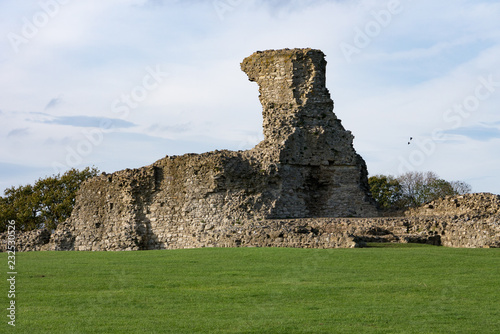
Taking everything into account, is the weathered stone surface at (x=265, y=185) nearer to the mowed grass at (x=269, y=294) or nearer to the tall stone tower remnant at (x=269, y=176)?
the tall stone tower remnant at (x=269, y=176)

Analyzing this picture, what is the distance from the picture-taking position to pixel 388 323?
34.7ft

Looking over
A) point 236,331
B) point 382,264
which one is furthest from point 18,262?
point 236,331

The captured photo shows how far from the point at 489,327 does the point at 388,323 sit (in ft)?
4.85

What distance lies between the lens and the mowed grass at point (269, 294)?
10539mm

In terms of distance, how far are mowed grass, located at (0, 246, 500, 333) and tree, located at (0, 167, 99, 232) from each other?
3442 cm

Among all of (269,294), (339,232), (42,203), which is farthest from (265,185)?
(42,203)

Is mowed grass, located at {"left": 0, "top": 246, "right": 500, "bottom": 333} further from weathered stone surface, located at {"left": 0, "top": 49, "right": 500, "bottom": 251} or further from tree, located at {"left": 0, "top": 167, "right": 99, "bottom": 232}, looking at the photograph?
tree, located at {"left": 0, "top": 167, "right": 99, "bottom": 232}

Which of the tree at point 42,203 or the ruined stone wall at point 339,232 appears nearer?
the ruined stone wall at point 339,232

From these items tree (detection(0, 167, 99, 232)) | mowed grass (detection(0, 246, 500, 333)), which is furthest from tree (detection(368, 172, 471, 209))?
mowed grass (detection(0, 246, 500, 333))

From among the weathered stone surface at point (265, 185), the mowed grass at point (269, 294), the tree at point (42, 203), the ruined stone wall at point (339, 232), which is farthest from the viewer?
the tree at point (42, 203)

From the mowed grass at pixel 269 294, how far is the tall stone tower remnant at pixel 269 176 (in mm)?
10334

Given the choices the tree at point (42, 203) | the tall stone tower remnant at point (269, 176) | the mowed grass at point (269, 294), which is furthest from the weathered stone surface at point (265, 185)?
the tree at point (42, 203)

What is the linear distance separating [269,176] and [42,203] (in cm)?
2923

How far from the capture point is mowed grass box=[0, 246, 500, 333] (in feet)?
34.6
